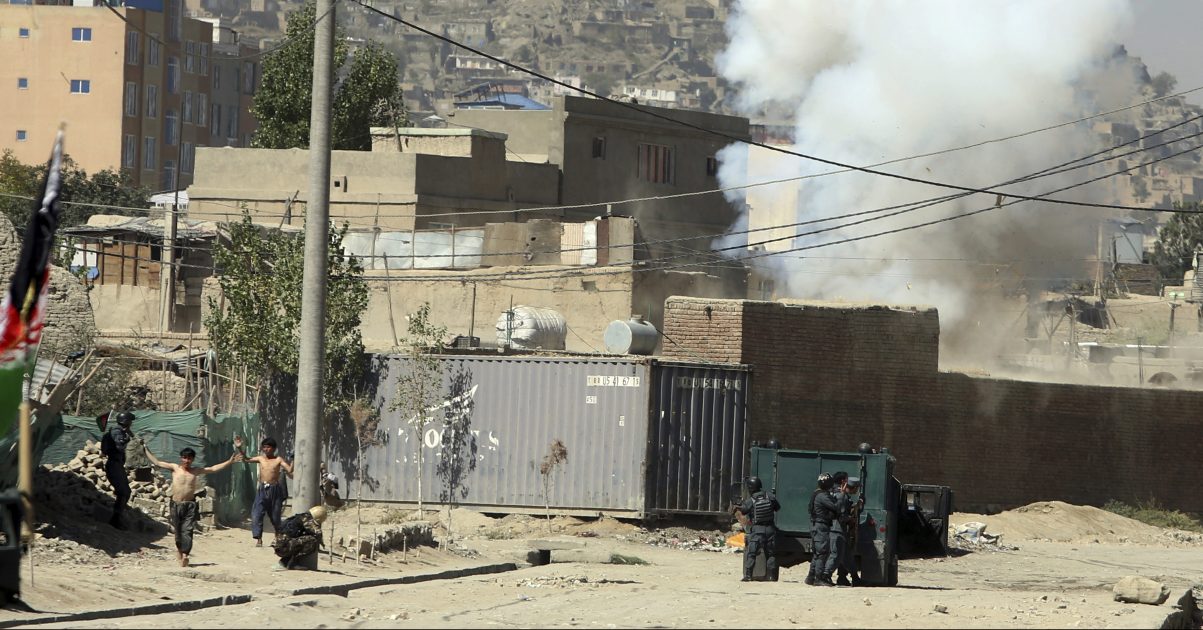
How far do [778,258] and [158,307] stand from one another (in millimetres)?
18806

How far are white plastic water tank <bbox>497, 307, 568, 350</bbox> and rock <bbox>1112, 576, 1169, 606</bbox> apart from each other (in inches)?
659

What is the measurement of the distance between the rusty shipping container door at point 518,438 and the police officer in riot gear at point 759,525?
6.15 metres

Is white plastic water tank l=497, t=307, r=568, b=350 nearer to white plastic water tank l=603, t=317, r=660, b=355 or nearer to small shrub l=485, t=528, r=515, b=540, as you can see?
white plastic water tank l=603, t=317, r=660, b=355

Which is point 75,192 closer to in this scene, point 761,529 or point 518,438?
point 518,438

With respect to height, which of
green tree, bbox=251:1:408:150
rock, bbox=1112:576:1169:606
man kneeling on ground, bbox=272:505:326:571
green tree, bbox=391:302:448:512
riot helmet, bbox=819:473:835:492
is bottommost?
rock, bbox=1112:576:1169:606

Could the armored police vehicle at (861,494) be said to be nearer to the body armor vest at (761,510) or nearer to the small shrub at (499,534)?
the body armor vest at (761,510)

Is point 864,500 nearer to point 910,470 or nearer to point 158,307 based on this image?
point 910,470

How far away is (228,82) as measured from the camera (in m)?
118

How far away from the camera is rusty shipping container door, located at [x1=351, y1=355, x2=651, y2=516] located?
81.3 ft

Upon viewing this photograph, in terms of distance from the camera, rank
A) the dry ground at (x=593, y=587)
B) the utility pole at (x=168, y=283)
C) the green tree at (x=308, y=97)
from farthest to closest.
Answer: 1. the green tree at (x=308, y=97)
2. the utility pole at (x=168, y=283)
3. the dry ground at (x=593, y=587)

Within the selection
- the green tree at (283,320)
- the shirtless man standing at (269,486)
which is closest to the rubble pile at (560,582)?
the shirtless man standing at (269,486)

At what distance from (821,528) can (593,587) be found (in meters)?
2.61

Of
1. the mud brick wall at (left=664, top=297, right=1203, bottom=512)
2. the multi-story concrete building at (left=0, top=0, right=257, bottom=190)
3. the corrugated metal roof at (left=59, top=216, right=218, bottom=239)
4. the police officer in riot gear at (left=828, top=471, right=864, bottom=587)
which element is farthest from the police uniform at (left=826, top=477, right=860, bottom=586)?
the multi-story concrete building at (left=0, top=0, right=257, bottom=190)

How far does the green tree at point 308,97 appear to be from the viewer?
60.3m
